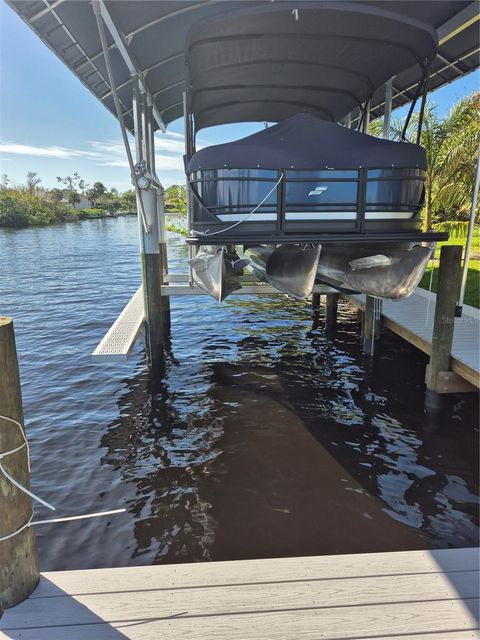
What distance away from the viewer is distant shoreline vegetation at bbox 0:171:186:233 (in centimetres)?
5381

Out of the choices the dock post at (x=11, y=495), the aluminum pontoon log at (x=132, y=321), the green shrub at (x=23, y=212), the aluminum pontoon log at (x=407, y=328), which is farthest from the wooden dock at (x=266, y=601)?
the green shrub at (x=23, y=212)

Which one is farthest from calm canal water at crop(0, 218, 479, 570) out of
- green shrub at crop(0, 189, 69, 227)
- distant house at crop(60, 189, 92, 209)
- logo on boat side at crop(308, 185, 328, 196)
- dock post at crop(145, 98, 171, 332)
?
distant house at crop(60, 189, 92, 209)

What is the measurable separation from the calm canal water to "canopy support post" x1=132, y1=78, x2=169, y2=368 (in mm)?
571

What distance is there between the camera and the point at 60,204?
84.9 metres

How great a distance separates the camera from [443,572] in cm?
257

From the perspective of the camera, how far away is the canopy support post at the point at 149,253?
676 cm

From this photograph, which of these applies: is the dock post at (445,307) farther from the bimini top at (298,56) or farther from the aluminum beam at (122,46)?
the aluminum beam at (122,46)

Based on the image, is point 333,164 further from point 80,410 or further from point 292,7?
point 80,410

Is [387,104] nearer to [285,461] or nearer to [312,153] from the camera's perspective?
[312,153]

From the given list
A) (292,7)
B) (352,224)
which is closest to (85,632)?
(352,224)

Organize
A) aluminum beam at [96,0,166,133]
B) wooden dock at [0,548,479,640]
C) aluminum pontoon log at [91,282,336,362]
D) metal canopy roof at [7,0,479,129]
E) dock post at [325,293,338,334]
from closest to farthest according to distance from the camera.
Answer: wooden dock at [0,548,479,640] < aluminum beam at [96,0,166,133] < metal canopy roof at [7,0,479,129] < aluminum pontoon log at [91,282,336,362] < dock post at [325,293,338,334]

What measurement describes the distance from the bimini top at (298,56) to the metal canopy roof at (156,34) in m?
0.10

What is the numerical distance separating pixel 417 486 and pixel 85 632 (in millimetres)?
3393

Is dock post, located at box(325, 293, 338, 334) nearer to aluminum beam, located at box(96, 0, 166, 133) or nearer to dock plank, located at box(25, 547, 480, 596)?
aluminum beam, located at box(96, 0, 166, 133)
